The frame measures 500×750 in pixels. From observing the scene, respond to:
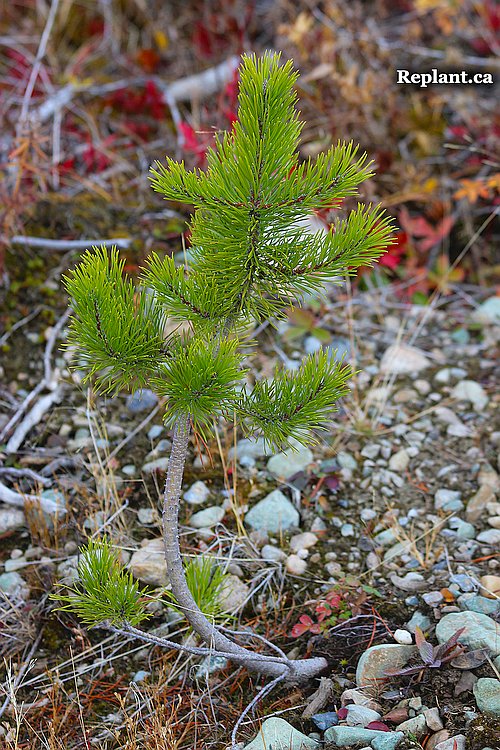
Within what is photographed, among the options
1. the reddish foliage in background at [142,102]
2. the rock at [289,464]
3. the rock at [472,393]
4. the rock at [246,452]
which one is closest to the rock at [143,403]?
the rock at [246,452]

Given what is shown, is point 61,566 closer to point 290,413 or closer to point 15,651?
point 15,651

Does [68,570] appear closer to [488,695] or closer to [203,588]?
[203,588]

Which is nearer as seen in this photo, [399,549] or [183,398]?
[183,398]

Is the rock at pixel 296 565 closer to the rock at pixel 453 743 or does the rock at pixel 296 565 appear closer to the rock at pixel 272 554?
the rock at pixel 272 554

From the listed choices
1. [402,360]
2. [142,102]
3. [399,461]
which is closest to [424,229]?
[402,360]

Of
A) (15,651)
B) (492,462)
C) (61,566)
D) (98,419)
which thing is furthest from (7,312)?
(492,462)

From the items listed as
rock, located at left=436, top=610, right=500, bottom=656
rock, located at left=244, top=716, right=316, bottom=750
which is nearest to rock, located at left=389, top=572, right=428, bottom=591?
rock, located at left=436, top=610, right=500, bottom=656
